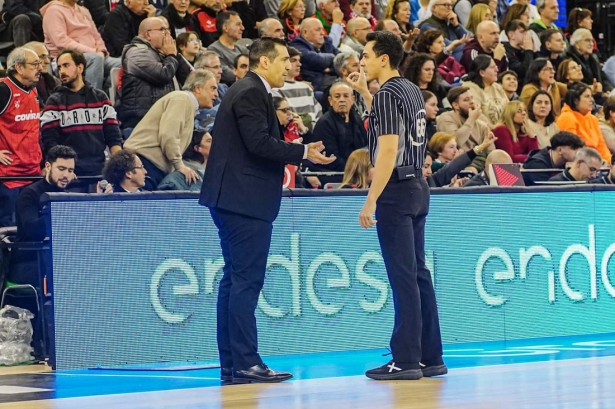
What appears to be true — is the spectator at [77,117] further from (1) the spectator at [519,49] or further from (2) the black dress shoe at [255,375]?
(1) the spectator at [519,49]

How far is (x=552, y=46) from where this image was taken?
17.5 meters

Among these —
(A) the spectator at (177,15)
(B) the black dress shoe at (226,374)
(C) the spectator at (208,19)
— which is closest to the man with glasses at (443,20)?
(C) the spectator at (208,19)

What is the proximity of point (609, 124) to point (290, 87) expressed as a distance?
4423 millimetres

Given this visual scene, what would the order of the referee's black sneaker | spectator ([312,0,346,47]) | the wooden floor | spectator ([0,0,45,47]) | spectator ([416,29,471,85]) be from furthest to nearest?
spectator ([312,0,346,47]), spectator ([416,29,471,85]), spectator ([0,0,45,47]), the referee's black sneaker, the wooden floor

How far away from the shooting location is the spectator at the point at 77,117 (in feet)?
36.8

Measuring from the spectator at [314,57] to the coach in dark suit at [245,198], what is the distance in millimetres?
7152

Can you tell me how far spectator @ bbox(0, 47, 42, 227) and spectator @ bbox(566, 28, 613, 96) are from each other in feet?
30.2

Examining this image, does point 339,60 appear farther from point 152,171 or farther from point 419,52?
point 152,171

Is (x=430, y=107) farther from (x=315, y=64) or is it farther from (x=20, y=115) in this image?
(x=20, y=115)

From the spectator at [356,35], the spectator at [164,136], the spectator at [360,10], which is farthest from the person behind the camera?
the spectator at [360,10]

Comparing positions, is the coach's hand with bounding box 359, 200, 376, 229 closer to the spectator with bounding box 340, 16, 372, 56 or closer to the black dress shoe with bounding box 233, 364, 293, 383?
the black dress shoe with bounding box 233, 364, 293, 383

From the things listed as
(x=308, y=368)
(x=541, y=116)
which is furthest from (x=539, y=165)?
(x=308, y=368)

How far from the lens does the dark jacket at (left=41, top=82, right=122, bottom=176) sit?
11.2 meters

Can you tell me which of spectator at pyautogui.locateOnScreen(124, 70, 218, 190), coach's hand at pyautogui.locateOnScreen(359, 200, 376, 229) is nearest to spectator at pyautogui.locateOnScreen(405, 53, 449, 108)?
spectator at pyautogui.locateOnScreen(124, 70, 218, 190)
